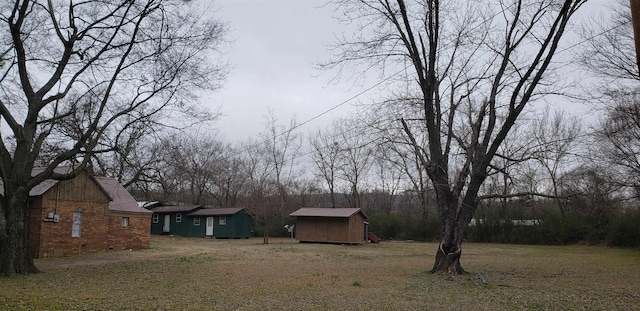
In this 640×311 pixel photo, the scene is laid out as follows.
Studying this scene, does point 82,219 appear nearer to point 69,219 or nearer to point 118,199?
point 69,219

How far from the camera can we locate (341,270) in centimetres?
1659

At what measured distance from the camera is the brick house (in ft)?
69.5

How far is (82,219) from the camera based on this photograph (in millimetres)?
23141

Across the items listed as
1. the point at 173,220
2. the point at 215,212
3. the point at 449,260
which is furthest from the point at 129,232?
the point at 449,260

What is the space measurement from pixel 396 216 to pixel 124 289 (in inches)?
1373

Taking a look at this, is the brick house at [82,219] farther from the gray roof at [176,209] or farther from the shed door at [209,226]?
the gray roof at [176,209]

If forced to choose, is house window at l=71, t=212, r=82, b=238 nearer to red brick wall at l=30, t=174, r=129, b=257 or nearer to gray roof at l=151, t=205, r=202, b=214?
red brick wall at l=30, t=174, r=129, b=257

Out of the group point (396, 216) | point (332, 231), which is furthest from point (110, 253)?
point (396, 216)

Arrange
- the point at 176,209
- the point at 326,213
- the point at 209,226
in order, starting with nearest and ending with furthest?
the point at 326,213
the point at 209,226
the point at 176,209

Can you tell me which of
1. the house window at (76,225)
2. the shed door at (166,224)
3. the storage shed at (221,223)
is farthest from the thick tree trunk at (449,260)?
the shed door at (166,224)

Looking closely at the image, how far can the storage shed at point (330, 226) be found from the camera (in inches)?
1348

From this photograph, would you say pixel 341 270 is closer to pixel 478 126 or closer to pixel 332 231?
pixel 478 126

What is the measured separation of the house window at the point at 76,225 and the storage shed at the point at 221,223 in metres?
17.9

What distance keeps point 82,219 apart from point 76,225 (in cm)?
37
